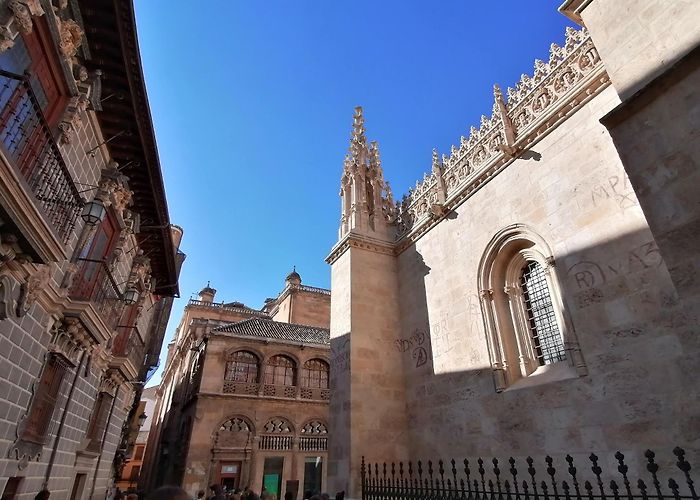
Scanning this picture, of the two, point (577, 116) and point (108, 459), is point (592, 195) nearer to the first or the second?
point (577, 116)

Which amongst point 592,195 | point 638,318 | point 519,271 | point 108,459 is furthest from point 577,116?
point 108,459

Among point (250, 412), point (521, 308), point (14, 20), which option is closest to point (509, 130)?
point (521, 308)

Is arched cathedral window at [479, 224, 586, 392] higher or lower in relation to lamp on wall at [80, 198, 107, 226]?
lower

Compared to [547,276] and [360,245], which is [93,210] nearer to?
[360,245]

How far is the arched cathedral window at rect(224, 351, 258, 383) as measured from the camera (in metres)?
22.1

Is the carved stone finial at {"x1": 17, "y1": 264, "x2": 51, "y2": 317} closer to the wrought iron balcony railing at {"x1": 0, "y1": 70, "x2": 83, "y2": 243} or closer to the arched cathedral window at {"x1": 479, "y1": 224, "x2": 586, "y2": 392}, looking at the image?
the wrought iron balcony railing at {"x1": 0, "y1": 70, "x2": 83, "y2": 243}

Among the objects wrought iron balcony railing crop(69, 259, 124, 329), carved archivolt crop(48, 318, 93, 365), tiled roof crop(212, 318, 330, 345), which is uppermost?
tiled roof crop(212, 318, 330, 345)

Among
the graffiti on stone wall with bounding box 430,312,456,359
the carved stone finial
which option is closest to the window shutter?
the carved stone finial

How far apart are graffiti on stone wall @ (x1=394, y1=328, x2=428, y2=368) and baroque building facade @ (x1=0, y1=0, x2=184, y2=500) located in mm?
6500

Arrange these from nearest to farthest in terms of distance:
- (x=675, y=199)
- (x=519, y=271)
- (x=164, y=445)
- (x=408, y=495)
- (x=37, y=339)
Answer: (x=675, y=199)
(x=408, y=495)
(x=37, y=339)
(x=519, y=271)
(x=164, y=445)

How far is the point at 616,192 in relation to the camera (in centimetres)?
580

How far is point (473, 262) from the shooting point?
8.23m

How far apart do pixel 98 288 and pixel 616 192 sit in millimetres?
9638

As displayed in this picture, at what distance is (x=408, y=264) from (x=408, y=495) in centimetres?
553
